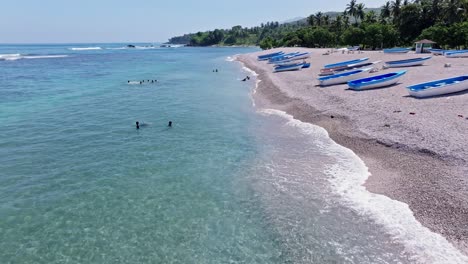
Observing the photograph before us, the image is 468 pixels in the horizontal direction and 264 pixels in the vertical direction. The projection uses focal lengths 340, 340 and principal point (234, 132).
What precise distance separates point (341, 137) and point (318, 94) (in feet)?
39.9

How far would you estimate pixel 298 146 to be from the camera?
20.8 metres

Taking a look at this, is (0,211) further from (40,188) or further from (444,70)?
(444,70)

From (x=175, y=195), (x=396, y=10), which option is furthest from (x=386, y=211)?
(x=396, y=10)

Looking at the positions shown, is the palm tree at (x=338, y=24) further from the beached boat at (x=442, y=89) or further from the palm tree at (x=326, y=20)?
the beached boat at (x=442, y=89)

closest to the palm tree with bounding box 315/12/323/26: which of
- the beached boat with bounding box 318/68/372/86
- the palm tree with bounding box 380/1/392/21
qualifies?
the palm tree with bounding box 380/1/392/21

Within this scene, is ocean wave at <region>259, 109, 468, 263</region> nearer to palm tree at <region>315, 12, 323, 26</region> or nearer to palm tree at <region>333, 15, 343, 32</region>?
palm tree at <region>333, 15, 343, 32</region>

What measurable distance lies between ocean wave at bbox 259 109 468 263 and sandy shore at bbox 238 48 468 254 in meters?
0.36

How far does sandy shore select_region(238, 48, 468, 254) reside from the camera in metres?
12.8

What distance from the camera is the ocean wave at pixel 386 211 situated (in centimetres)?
1066

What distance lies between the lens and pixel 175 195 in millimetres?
14984

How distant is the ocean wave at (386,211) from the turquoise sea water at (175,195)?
41 centimetres

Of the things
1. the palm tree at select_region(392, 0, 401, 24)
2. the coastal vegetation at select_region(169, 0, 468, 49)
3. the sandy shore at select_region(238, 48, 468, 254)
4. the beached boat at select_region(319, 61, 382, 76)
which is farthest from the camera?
the palm tree at select_region(392, 0, 401, 24)

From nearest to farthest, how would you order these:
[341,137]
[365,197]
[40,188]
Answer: [365,197]
[40,188]
[341,137]

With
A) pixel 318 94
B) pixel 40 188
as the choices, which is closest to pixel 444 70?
pixel 318 94
